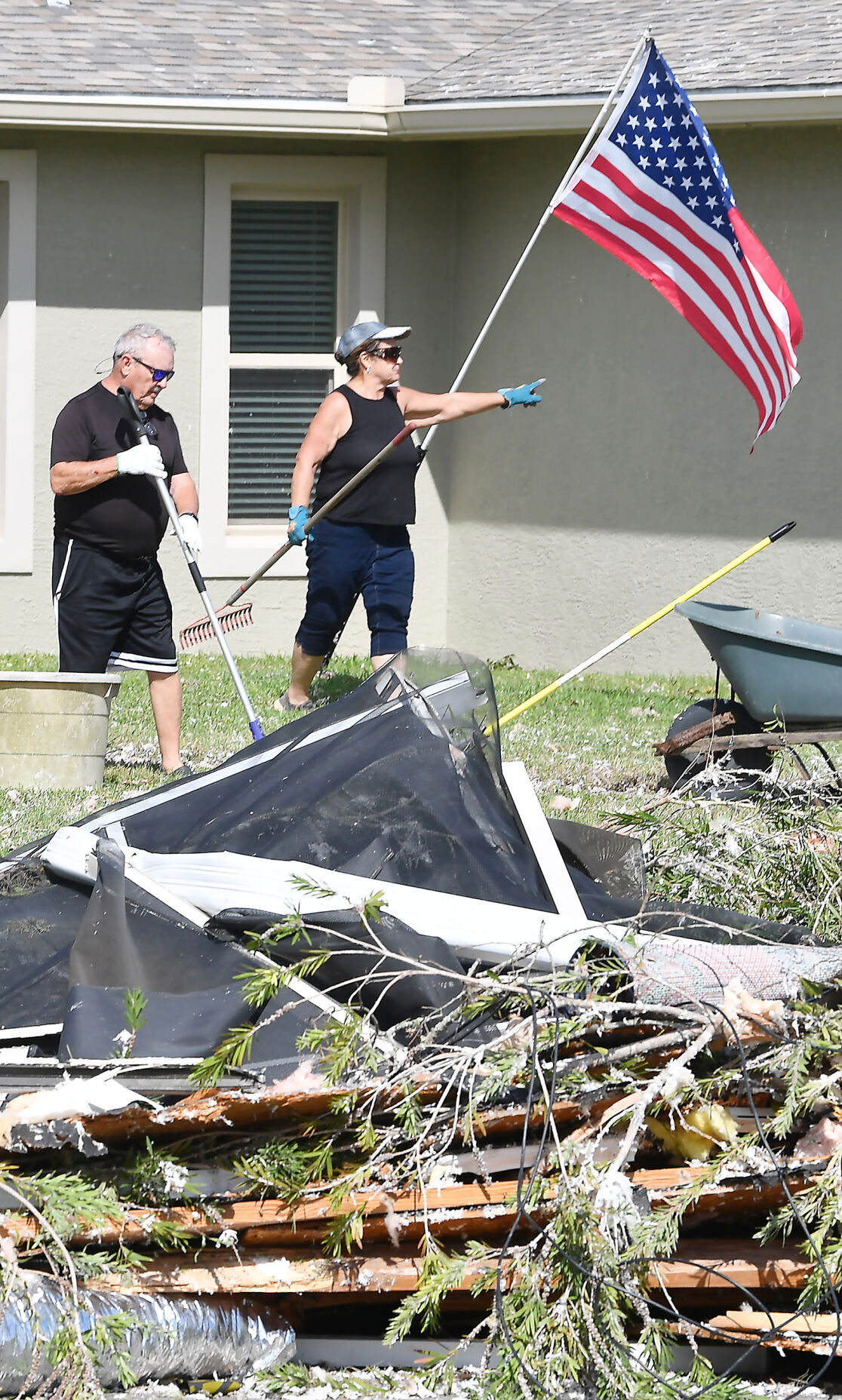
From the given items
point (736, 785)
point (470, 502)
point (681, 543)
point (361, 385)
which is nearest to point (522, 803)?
point (736, 785)

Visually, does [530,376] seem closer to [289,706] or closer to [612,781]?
[289,706]

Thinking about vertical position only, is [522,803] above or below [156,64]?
below

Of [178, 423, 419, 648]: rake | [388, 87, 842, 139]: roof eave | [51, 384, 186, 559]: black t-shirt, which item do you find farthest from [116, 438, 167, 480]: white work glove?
Answer: [388, 87, 842, 139]: roof eave

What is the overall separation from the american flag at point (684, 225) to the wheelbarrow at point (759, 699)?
103 centimetres

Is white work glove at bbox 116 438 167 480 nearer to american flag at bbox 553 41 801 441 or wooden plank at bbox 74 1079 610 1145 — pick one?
american flag at bbox 553 41 801 441

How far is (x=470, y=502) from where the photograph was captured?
12062 millimetres

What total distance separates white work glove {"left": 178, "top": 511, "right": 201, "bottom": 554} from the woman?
2.72 ft

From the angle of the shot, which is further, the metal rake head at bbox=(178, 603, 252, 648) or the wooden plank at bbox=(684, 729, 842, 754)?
the metal rake head at bbox=(178, 603, 252, 648)

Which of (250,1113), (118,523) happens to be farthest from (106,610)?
(250,1113)

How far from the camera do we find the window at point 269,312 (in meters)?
11.4

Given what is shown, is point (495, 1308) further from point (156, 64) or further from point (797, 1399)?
point (156, 64)

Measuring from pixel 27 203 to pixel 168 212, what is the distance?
939 mm

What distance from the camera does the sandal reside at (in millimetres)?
8977

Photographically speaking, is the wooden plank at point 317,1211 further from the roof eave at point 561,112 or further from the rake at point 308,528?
the roof eave at point 561,112
